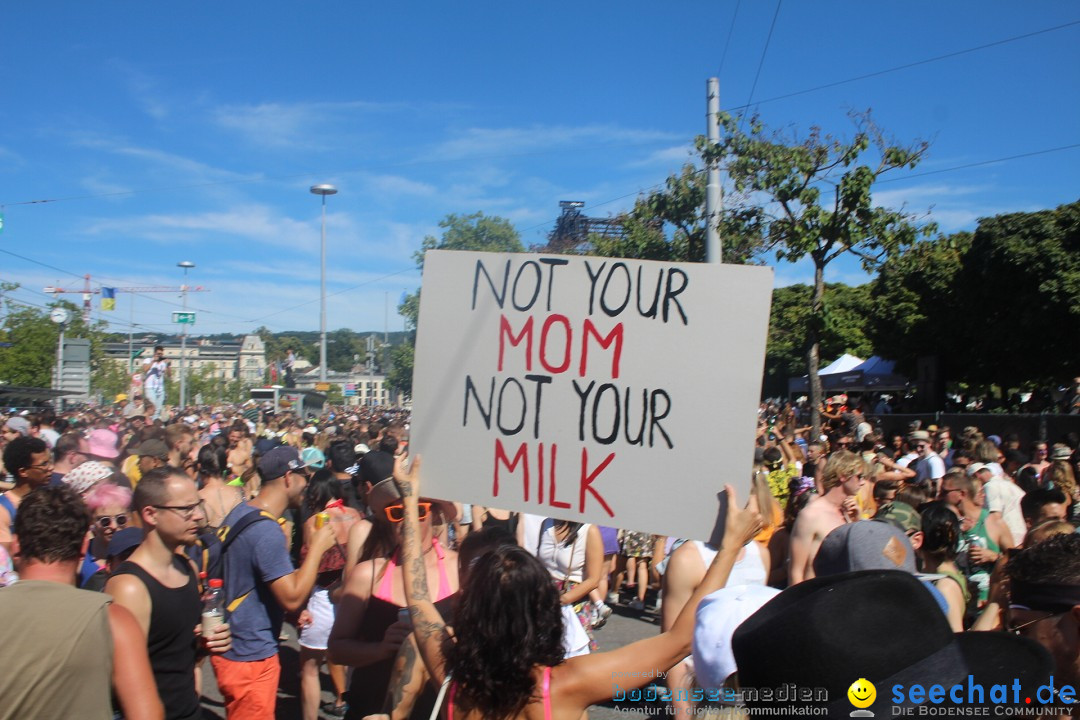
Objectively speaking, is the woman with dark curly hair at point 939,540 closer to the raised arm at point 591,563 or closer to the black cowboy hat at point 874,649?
the raised arm at point 591,563

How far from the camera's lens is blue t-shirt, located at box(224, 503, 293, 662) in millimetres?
4191

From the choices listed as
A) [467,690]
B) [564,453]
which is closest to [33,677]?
[467,690]

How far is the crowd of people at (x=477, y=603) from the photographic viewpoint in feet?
5.39

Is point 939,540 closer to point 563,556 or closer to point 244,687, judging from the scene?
point 563,556

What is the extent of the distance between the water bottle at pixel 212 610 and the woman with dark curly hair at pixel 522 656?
52.4 inches

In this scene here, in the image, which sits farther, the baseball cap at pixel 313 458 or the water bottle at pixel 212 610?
the baseball cap at pixel 313 458

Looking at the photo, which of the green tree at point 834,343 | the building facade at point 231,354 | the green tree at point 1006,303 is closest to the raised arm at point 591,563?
the green tree at point 1006,303

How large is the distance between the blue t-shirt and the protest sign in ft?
5.26

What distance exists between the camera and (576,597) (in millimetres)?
5230

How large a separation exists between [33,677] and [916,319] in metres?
33.9

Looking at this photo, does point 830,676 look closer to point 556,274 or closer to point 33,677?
point 556,274

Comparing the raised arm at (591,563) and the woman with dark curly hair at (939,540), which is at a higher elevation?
the woman with dark curly hair at (939,540)

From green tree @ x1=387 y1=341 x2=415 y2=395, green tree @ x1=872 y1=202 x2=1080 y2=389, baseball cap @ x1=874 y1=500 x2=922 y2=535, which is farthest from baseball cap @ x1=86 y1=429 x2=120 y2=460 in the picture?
green tree @ x1=387 y1=341 x2=415 y2=395

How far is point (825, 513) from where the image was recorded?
15.4 feet
